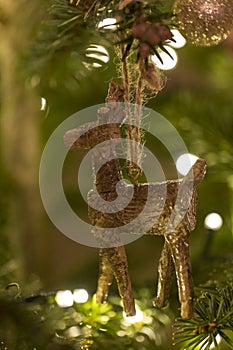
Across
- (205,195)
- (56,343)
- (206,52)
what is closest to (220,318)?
(56,343)

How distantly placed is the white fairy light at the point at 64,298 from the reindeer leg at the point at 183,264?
12 centimetres

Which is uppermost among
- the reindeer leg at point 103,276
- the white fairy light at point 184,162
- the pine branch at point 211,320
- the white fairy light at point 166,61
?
the white fairy light at point 166,61

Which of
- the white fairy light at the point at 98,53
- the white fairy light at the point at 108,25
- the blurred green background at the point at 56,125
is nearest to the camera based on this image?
the white fairy light at the point at 108,25

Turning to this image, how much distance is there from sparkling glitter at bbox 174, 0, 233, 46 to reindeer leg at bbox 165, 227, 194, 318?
13cm

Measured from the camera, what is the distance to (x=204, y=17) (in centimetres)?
42

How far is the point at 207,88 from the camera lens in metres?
1.00

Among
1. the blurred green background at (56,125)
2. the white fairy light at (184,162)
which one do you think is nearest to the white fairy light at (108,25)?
the blurred green background at (56,125)

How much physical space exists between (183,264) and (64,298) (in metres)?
0.14

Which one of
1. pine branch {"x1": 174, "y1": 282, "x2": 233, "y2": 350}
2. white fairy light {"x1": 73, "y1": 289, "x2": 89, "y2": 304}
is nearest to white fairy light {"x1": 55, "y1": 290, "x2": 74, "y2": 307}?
white fairy light {"x1": 73, "y1": 289, "x2": 89, "y2": 304}

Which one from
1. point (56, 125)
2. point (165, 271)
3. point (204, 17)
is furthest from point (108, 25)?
point (56, 125)

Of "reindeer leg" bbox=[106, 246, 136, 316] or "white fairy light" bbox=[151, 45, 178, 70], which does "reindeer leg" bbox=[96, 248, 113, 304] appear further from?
"white fairy light" bbox=[151, 45, 178, 70]

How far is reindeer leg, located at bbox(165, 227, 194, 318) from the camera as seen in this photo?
41 centimetres

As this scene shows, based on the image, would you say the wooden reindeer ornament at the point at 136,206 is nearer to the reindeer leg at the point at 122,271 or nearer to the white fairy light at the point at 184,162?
the reindeer leg at the point at 122,271

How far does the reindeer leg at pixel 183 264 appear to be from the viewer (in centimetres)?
41
